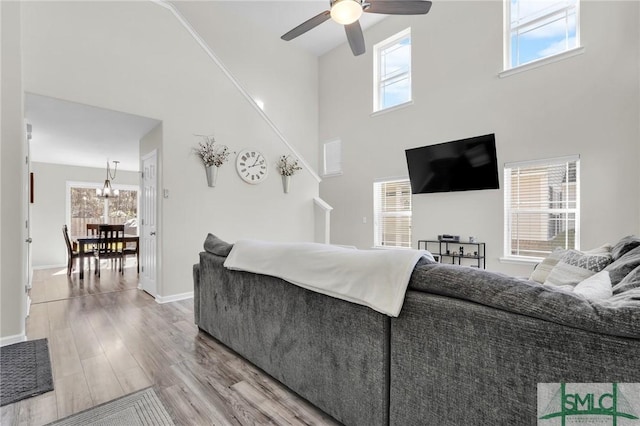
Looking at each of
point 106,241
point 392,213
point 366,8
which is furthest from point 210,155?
point 392,213

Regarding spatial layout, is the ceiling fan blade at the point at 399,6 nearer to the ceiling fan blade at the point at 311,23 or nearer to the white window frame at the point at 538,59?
the ceiling fan blade at the point at 311,23


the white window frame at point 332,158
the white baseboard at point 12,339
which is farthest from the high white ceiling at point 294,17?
the white baseboard at point 12,339

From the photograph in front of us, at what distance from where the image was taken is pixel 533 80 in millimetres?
4324

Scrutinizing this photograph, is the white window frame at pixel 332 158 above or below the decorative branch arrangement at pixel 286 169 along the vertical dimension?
above

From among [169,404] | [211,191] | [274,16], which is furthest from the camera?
[274,16]

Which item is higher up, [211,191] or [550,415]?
[211,191]

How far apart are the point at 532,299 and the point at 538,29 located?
5271 millimetres

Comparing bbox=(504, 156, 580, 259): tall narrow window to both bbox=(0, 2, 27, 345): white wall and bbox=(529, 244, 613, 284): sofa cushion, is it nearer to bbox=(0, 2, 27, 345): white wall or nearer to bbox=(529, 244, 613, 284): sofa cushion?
bbox=(529, 244, 613, 284): sofa cushion

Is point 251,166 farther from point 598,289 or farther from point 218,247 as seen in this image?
point 598,289

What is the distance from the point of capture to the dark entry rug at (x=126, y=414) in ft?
5.18

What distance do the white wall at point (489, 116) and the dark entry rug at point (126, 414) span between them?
472 cm

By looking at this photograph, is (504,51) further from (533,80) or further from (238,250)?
(238,250)

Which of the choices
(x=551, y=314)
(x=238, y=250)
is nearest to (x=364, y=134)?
(x=238, y=250)

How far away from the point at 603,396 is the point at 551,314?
24cm
